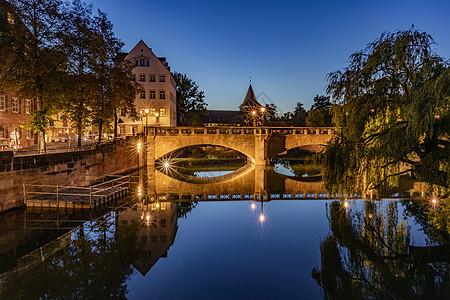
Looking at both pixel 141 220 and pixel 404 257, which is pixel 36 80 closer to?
pixel 141 220

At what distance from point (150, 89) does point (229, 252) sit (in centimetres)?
3307

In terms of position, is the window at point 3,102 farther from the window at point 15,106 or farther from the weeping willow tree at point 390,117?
the weeping willow tree at point 390,117

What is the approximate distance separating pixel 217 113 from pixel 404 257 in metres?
91.2

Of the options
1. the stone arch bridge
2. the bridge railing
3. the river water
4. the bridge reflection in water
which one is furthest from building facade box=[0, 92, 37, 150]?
the river water

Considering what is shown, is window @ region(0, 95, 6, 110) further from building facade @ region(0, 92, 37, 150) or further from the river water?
the river water

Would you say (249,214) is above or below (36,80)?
below

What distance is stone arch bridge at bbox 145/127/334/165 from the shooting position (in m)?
29.6

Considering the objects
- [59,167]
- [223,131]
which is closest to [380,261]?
[59,167]

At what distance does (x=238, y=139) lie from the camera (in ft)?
100

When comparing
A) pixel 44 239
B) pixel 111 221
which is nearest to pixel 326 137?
pixel 111 221

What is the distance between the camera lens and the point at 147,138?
29.6 metres

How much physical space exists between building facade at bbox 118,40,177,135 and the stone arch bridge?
8.06 metres

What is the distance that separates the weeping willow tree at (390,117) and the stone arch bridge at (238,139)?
2023 cm

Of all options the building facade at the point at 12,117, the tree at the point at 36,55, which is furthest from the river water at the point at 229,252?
the building facade at the point at 12,117
